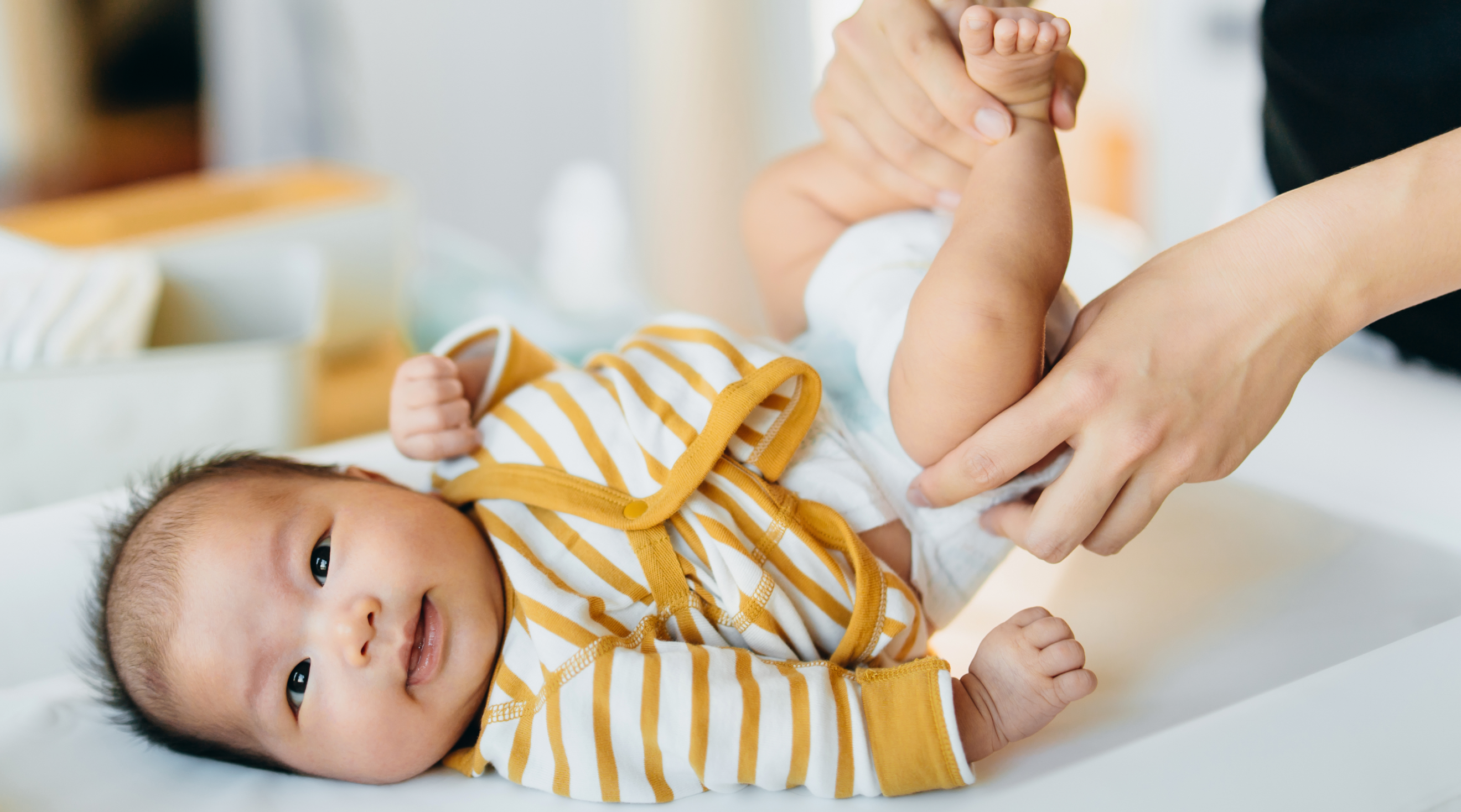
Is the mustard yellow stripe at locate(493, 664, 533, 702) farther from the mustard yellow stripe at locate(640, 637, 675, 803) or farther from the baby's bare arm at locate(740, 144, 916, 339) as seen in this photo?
the baby's bare arm at locate(740, 144, 916, 339)

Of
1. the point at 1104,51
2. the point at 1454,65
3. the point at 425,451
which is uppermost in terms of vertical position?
the point at 1104,51

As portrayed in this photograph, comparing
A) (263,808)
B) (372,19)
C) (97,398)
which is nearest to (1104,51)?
(372,19)

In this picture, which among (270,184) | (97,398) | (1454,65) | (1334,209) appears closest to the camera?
(1334,209)

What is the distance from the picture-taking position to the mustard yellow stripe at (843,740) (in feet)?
1.78

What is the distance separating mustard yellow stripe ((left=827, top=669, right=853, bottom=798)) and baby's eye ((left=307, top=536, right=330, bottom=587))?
1.02ft

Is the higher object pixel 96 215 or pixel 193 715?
pixel 96 215

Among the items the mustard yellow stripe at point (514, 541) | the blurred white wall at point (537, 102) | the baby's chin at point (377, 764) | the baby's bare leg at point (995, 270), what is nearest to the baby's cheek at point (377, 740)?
the baby's chin at point (377, 764)

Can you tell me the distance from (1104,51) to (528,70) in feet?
4.54

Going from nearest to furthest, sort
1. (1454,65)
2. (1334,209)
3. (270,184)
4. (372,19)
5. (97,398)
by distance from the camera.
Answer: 1. (1334,209)
2. (1454,65)
3. (97,398)
4. (270,184)
5. (372,19)

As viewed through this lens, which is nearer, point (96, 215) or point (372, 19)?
point (96, 215)

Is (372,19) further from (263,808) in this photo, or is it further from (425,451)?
(263,808)

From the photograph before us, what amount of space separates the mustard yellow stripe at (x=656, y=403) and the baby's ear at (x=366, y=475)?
0.17 m

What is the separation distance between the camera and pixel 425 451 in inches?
28.9

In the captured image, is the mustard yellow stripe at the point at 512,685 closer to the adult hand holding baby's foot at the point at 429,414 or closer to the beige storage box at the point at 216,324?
the adult hand holding baby's foot at the point at 429,414
